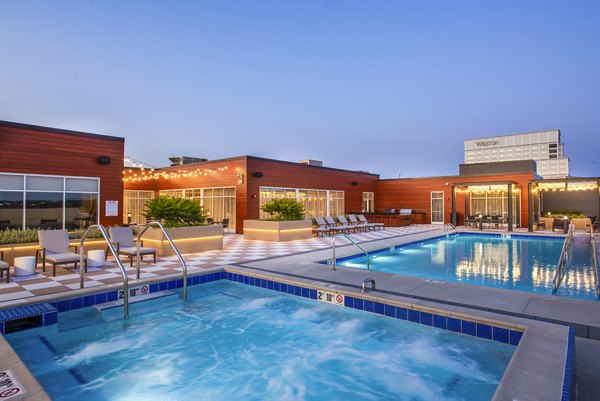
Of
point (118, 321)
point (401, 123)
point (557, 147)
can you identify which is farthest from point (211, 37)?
point (557, 147)

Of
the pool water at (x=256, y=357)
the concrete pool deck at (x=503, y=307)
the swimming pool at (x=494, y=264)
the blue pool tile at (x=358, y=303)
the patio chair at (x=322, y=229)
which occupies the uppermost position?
the patio chair at (x=322, y=229)

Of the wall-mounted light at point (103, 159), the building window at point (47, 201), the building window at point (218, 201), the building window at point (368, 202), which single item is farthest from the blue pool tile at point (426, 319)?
the building window at point (368, 202)

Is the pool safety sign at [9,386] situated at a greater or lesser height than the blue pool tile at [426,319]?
greater

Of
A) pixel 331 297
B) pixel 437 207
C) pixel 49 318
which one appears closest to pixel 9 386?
pixel 49 318

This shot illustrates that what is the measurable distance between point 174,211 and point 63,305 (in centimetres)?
472

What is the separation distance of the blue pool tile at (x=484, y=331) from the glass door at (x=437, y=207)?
1790 centimetres

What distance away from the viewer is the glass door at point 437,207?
2031 centimetres

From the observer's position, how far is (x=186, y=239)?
8812 millimetres

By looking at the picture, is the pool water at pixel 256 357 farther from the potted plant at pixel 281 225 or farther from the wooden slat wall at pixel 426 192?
the wooden slat wall at pixel 426 192

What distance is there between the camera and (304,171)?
17.7 meters

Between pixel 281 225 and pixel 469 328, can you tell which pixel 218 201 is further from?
pixel 469 328

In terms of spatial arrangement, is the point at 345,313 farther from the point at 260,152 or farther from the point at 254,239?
the point at 260,152

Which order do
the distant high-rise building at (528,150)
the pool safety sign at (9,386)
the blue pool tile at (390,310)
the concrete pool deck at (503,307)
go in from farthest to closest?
Answer: the distant high-rise building at (528,150) → the blue pool tile at (390,310) → the concrete pool deck at (503,307) → the pool safety sign at (9,386)

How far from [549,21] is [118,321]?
39.5 m
